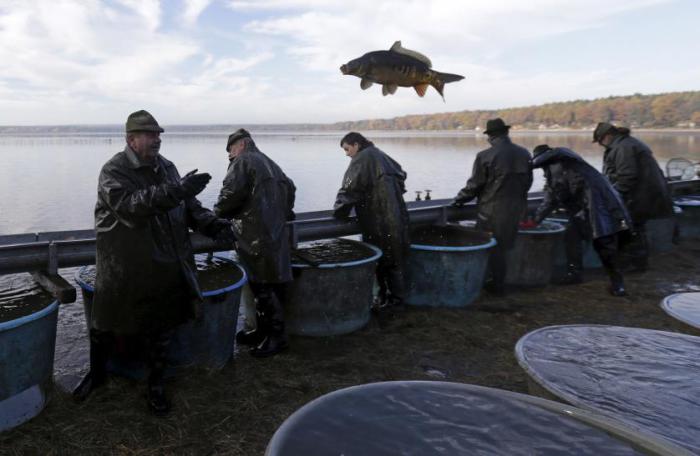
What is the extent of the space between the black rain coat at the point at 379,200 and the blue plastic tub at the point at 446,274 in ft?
1.15

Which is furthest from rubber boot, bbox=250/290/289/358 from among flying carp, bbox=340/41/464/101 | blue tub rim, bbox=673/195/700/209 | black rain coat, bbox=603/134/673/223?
blue tub rim, bbox=673/195/700/209

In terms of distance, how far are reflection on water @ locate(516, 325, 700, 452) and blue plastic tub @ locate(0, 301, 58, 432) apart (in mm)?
3322

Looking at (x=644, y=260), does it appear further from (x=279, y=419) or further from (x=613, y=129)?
(x=279, y=419)

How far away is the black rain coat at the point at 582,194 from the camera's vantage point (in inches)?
277

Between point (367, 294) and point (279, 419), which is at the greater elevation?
point (367, 294)

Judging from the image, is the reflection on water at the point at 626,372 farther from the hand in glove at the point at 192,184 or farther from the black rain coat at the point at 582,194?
the black rain coat at the point at 582,194

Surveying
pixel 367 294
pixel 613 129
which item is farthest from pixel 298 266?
pixel 613 129

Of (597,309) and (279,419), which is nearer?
(279,419)

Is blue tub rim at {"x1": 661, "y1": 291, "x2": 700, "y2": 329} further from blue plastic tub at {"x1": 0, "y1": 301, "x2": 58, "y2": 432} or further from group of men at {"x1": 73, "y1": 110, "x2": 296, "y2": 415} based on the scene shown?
blue plastic tub at {"x1": 0, "y1": 301, "x2": 58, "y2": 432}

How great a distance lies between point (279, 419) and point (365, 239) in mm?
2981

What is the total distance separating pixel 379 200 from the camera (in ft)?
20.1

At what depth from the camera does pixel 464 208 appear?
7711mm

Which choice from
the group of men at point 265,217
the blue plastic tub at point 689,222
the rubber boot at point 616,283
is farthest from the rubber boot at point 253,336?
the blue plastic tub at point 689,222

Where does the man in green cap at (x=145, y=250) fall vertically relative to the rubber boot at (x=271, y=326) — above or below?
above
